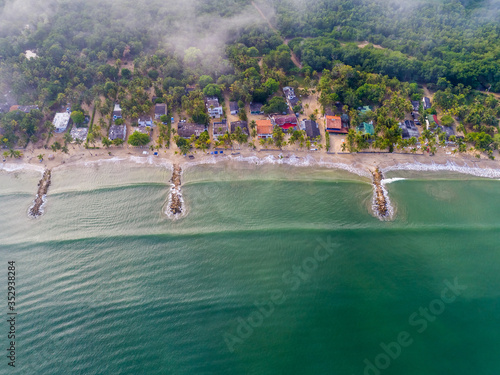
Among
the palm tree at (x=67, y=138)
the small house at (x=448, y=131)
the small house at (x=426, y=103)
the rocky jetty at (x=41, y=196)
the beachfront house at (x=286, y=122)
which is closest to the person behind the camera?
the rocky jetty at (x=41, y=196)

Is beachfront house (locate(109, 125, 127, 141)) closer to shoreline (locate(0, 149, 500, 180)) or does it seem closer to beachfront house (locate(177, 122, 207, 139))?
shoreline (locate(0, 149, 500, 180))

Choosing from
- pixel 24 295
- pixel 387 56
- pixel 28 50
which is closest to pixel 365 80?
pixel 387 56

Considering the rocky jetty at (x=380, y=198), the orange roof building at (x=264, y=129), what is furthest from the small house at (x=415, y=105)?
the orange roof building at (x=264, y=129)

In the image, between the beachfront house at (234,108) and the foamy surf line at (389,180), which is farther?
the beachfront house at (234,108)

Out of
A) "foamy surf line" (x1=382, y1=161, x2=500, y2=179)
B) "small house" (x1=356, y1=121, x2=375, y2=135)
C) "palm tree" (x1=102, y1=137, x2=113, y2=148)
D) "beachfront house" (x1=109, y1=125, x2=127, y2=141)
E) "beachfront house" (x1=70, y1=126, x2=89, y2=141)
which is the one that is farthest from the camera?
"small house" (x1=356, y1=121, x2=375, y2=135)

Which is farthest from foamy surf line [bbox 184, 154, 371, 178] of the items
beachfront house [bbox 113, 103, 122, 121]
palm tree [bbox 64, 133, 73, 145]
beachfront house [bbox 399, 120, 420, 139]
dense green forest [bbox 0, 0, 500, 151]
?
palm tree [bbox 64, 133, 73, 145]

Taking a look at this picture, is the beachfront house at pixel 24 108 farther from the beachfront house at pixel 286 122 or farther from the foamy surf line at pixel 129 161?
the beachfront house at pixel 286 122
